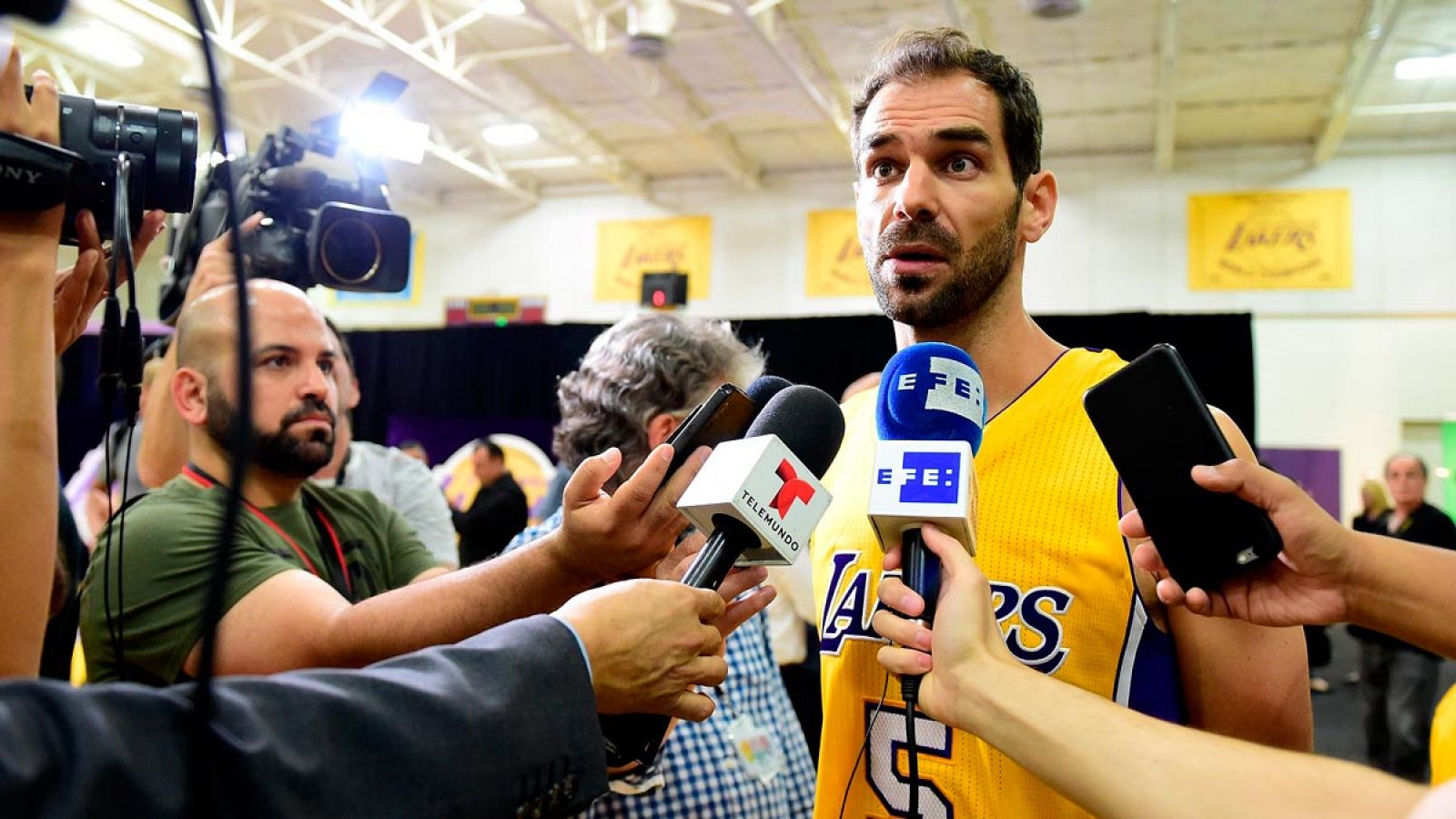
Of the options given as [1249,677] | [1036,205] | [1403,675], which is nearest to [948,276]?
[1036,205]

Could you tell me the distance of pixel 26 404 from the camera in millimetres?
913

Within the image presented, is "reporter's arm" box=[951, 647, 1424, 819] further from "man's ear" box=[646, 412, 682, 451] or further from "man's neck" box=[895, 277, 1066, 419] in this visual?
"man's ear" box=[646, 412, 682, 451]

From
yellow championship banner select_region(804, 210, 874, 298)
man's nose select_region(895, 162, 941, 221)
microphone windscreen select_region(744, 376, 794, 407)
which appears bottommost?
microphone windscreen select_region(744, 376, 794, 407)

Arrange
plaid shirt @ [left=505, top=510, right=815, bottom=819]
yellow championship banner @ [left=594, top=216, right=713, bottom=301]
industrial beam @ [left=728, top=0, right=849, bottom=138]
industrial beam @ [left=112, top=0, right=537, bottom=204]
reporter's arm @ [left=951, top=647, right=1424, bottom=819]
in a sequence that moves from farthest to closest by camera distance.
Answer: yellow championship banner @ [left=594, top=216, right=713, bottom=301]
industrial beam @ [left=112, top=0, right=537, bottom=204]
industrial beam @ [left=728, top=0, right=849, bottom=138]
plaid shirt @ [left=505, top=510, right=815, bottom=819]
reporter's arm @ [left=951, top=647, right=1424, bottom=819]

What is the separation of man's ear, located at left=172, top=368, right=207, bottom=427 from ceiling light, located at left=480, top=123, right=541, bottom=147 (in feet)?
25.5

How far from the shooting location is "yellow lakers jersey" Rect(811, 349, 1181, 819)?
3.87ft

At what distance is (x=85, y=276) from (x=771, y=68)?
719 centimetres

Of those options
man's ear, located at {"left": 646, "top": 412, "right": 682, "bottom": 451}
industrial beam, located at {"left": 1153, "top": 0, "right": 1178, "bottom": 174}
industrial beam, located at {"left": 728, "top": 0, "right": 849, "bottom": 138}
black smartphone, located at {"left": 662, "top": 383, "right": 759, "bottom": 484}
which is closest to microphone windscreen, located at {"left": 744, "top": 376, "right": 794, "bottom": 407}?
black smartphone, located at {"left": 662, "top": 383, "right": 759, "bottom": 484}

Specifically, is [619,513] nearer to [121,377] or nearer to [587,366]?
[121,377]

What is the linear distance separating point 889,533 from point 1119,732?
10.6 inches

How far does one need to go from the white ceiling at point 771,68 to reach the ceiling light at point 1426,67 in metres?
0.09

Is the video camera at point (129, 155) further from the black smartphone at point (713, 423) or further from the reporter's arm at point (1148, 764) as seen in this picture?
the reporter's arm at point (1148, 764)

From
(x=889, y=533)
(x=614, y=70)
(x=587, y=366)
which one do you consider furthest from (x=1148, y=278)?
(x=889, y=533)

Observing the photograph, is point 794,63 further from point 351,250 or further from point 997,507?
point 997,507
